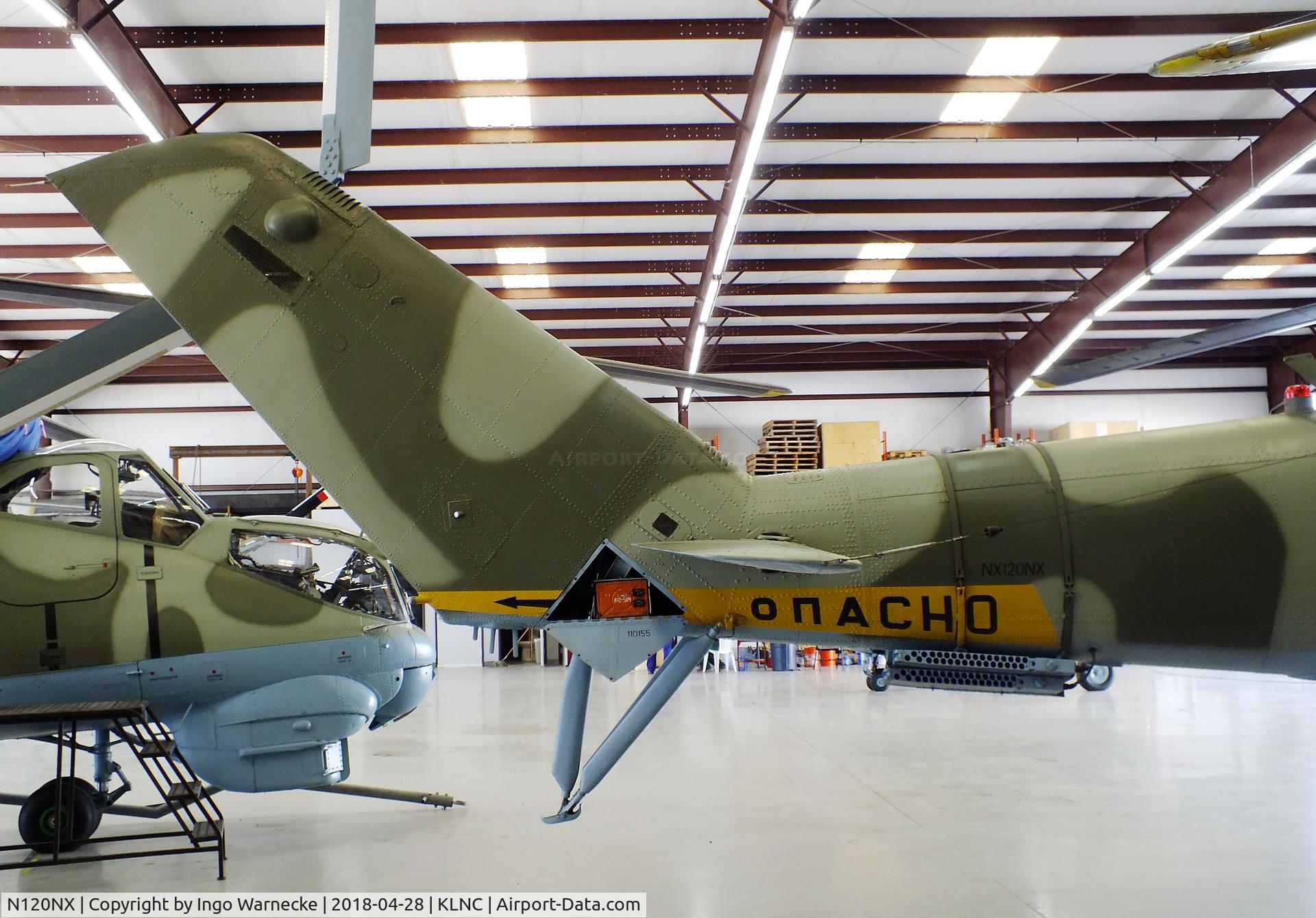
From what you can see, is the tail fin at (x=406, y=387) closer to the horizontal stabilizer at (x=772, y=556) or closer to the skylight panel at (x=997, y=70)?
the horizontal stabilizer at (x=772, y=556)

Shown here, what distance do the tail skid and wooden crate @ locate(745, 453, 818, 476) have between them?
16.5 m

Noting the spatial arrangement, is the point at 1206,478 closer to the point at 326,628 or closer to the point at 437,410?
the point at 437,410

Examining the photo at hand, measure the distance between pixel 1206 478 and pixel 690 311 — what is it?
17396 mm

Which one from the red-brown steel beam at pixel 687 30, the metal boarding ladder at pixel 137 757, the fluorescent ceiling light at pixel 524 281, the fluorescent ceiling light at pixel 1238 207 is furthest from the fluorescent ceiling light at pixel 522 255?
the fluorescent ceiling light at pixel 1238 207

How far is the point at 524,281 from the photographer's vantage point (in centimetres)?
1847

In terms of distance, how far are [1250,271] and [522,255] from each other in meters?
15.9

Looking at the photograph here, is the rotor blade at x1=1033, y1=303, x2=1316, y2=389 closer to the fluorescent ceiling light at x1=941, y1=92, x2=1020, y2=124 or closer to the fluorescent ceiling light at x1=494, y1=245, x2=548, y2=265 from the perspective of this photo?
the fluorescent ceiling light at x1=941, y1=92, x2=1020, y2=124

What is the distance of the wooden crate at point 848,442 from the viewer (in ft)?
66.7

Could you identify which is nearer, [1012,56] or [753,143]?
[1012,56]

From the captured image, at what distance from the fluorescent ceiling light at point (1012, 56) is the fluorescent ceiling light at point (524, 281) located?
9183 millimetres

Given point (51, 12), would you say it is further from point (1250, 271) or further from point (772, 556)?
point (1250, 271)

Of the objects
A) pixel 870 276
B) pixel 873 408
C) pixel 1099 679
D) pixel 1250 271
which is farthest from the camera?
pixel 873 408

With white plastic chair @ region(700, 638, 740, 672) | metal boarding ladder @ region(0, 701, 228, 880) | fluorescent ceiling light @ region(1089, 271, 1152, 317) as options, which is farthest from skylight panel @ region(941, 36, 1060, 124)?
metal boarding ladder @ region(0, 701, 228, 880)

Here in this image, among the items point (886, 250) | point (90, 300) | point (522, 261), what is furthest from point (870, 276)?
point (90, 300)
